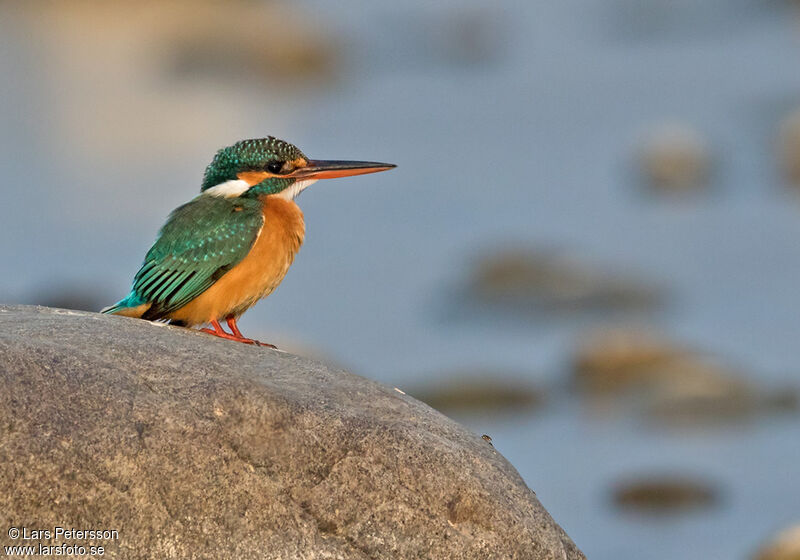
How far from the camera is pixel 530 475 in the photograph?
32.1 feet

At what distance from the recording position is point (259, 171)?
629cm

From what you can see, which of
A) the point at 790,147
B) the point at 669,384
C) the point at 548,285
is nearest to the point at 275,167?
the point at 669,384

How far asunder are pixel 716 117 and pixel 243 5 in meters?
8.08

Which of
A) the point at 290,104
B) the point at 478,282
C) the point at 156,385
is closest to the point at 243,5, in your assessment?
the point at 290,104

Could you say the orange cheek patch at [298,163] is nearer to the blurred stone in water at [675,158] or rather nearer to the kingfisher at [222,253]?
the kingfisher at [222,253]

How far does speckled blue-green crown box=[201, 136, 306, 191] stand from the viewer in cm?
624

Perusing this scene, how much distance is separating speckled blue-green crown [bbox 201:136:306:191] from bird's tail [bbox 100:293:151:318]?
647mm

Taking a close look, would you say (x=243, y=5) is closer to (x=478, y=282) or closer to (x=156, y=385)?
(x=478, y=282)

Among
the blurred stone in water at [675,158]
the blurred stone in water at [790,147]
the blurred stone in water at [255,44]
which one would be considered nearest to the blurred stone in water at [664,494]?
the blurred stone in water at [675,158]

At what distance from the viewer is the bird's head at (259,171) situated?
20.5 ft

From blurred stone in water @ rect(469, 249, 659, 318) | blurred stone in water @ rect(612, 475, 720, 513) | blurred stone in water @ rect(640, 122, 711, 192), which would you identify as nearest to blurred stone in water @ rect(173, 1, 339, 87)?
blurred stone in water @ rect(640, 122, 711, 192)

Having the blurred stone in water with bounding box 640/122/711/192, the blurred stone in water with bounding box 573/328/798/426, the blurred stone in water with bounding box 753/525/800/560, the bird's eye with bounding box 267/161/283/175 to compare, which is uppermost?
the blurred stone in water with bounding box 640/122/711/192

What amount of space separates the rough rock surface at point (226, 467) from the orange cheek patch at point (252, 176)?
4.68 feet

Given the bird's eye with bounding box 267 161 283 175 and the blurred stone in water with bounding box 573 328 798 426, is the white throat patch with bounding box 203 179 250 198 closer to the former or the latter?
the bird's eye with bounding box 267 161 283 175
